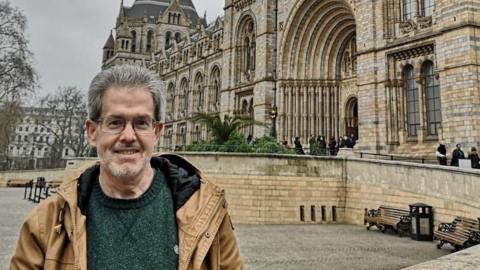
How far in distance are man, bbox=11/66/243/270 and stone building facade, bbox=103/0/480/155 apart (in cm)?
1384

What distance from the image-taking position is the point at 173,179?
→ 6.27 ft

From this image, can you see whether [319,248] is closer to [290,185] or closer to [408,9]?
[290,185]

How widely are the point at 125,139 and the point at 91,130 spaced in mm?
256

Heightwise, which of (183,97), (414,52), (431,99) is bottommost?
(431,99)

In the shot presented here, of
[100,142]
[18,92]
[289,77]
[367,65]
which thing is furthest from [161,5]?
[100,142]

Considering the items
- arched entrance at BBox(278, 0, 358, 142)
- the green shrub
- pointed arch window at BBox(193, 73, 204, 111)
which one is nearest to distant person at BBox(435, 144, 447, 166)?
the green shrub

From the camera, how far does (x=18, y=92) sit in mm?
25672

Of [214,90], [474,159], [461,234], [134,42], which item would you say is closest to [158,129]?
[461,234]

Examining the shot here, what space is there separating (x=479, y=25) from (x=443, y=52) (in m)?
1.40

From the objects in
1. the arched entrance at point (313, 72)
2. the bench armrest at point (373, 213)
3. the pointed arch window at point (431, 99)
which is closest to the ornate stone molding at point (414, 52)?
the pointed arch window at point (431, 99)

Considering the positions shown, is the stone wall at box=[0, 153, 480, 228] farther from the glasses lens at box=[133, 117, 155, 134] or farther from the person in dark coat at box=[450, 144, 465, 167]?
the glasses lens at box=[133, 117, 155, 134]

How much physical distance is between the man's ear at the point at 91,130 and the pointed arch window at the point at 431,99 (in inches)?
628

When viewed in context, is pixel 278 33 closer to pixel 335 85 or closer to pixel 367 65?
pixel 335 85

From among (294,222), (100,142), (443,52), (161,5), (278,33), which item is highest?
(161,5)
